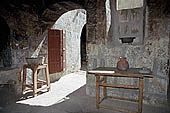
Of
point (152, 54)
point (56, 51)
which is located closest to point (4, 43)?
point (56, 51)

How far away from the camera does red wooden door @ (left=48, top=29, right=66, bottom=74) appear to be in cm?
466

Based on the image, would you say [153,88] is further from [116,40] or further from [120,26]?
[120,26]

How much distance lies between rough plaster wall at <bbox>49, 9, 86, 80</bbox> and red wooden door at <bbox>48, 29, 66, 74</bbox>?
307 mm

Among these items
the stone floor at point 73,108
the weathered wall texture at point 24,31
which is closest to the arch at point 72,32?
the weathered wall texture at point 24,31

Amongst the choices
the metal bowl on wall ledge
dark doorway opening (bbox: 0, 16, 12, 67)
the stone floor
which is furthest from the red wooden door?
the metal bowl on wall ledge

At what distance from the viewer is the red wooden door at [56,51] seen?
4659 mm

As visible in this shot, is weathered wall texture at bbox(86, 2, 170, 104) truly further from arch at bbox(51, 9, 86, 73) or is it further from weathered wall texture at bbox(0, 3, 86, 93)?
arch at bbox(51, 9, 86, 73)

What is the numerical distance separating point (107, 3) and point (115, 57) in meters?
1.23

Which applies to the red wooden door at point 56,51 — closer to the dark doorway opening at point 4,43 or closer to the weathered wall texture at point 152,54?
the dark doorway opening at point 4,43

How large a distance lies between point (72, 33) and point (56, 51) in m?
1.46

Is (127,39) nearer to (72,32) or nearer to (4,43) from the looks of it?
(4,43)

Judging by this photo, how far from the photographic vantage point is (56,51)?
487 centimetres

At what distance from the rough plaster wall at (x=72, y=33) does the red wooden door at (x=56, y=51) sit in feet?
1.01

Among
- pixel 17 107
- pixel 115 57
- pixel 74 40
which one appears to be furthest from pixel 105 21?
pixel 74 40
